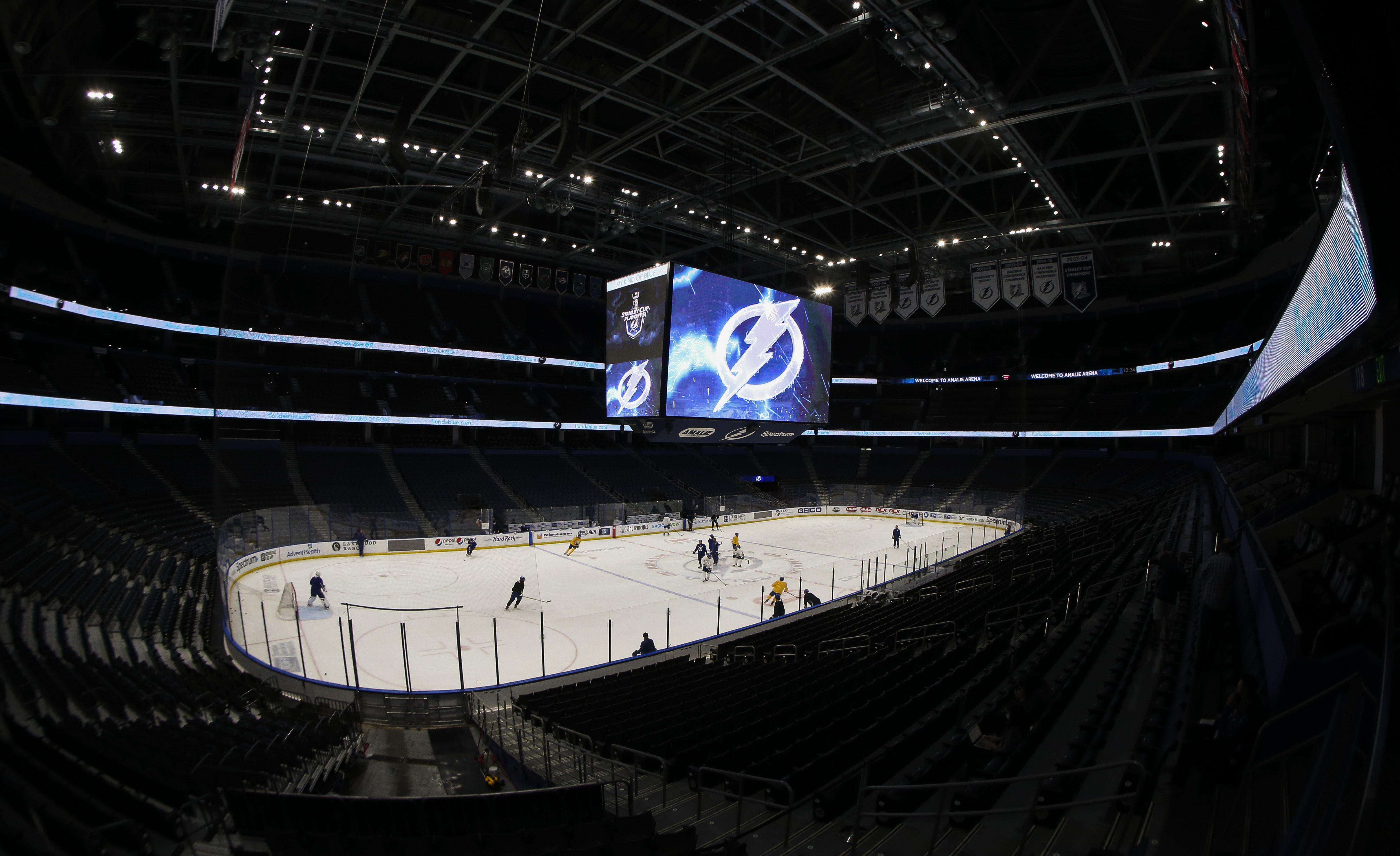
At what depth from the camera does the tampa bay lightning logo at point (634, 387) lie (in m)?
18.0

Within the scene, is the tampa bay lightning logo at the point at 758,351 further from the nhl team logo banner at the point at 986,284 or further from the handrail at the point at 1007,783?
the handrail at the point at 1007,783

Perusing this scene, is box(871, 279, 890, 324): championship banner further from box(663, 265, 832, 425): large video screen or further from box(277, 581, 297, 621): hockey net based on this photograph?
box(277, 581, 297, 621): hockey net

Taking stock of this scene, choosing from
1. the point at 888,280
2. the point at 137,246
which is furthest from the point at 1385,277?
the point at 137,246

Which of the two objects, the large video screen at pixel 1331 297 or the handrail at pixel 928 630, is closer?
the large video screen at pixel 1331 297

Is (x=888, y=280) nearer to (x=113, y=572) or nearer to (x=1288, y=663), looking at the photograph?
(x=1288, y=663)

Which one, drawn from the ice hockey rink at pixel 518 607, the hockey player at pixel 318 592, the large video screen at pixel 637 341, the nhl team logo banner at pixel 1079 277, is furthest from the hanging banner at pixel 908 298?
the hockey player at pixel 318 592

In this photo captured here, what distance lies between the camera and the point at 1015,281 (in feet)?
78.5

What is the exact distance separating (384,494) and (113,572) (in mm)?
16465

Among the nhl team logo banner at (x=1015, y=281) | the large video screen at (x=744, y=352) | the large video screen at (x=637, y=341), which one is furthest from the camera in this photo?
the nhl team logo banner at (x=1015, y=281)

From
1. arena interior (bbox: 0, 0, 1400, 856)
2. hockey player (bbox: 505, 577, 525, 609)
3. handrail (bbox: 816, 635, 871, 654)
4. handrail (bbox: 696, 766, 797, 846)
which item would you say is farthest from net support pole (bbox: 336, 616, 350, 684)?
handrail (bbox: 816, 635, 871, 654)

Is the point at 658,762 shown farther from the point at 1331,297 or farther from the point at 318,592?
the point at 318,592

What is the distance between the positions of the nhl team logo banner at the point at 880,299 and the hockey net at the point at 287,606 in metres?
24.1

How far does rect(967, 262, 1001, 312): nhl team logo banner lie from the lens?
80.4 feet

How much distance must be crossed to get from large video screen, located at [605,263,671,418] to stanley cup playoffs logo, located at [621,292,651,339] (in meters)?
0.02
